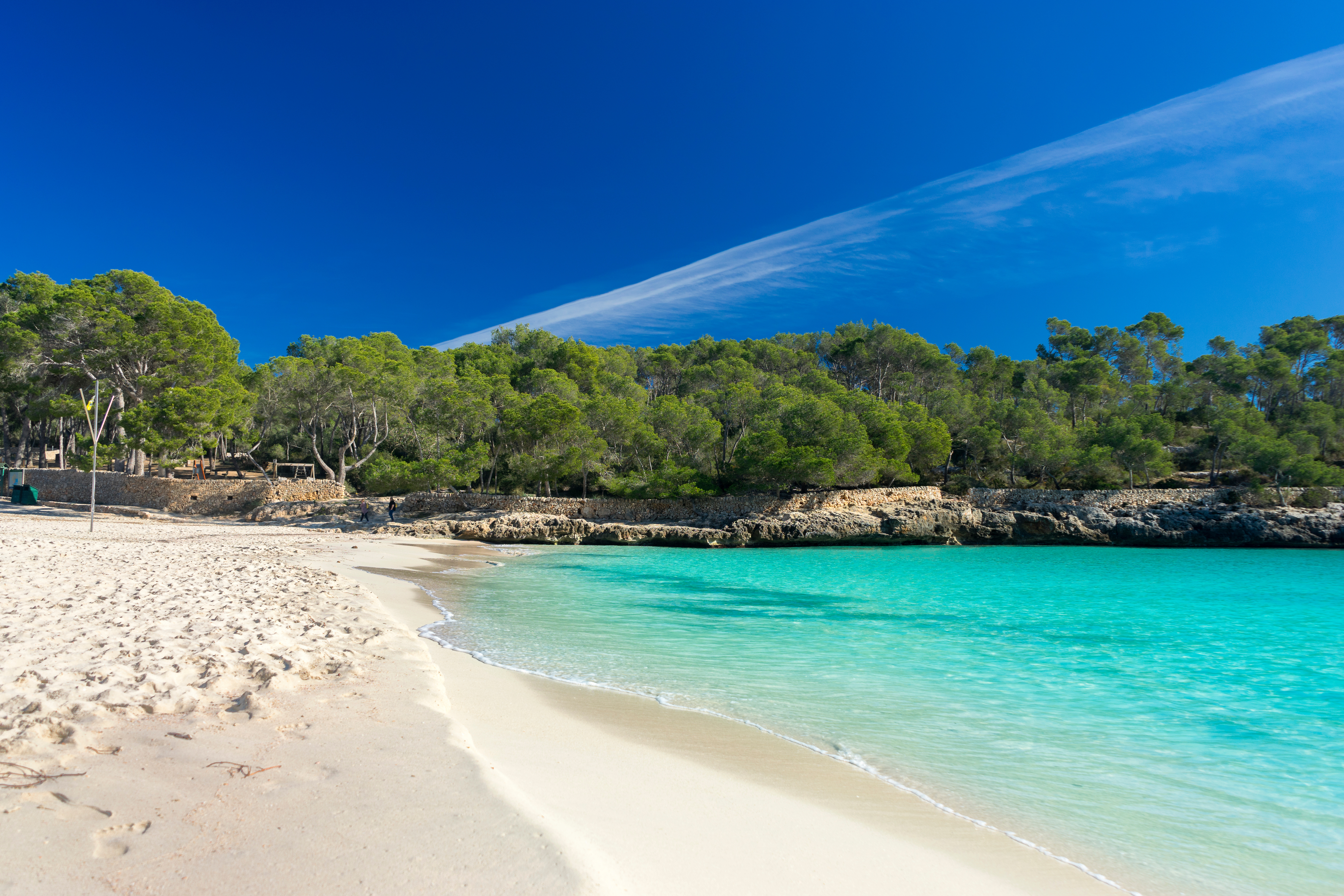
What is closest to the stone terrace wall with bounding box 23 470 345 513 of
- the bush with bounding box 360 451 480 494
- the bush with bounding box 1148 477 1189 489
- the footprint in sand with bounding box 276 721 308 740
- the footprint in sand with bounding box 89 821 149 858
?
the bush with bounding box 360 451 480 494

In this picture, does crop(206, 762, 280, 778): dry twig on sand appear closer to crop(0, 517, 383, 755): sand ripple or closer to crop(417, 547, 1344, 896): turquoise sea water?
crop(0, 517, 383, 755): sand ripple

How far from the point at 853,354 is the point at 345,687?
50.9 metres

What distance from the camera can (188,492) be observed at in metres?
29.2

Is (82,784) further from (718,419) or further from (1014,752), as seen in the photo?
(718,419)

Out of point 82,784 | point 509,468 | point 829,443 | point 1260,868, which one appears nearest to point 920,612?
point 1260,868

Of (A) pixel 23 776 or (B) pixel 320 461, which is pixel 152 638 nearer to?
(A) pixel 23 776

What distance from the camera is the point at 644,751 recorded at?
4.46 meters

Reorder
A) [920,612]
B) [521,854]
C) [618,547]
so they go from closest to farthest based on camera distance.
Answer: [521,854], [920,612], [618,547]

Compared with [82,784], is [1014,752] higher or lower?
lower

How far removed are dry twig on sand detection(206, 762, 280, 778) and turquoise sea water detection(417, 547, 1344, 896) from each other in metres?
3.39

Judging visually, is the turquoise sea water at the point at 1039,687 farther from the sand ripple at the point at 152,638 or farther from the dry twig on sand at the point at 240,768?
the dry twig on sand at the point at 240,768

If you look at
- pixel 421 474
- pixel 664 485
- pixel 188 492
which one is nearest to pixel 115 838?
pixel 664 485

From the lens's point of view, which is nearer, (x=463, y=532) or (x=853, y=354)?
(x=463, y=532)

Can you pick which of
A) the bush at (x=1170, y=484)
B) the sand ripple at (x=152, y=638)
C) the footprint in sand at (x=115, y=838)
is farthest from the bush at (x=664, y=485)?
the bush at (x=1170, y=484)
